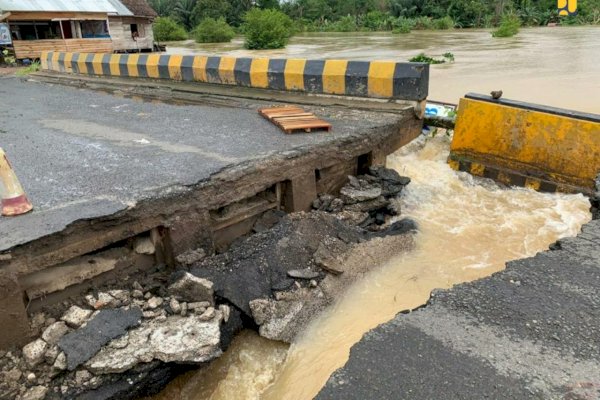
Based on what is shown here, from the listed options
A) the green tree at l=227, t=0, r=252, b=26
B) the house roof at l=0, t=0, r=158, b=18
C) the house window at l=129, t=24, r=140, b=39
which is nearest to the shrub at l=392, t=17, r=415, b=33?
the green tree at l=227, t=0, r=252, b=26

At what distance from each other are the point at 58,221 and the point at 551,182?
4.89m

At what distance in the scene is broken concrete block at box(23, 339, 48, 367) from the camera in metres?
2.69

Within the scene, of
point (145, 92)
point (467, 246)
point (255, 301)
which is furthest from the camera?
point (145, 92)

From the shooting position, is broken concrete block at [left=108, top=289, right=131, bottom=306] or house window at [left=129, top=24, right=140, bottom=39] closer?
broken concrete block at [left=108, top=289, right=131, bottom=306]

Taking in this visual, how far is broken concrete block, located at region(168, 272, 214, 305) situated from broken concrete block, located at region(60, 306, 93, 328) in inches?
22.5

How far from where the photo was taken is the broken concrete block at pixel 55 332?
2795mm

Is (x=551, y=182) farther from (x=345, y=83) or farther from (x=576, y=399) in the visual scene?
(x=576, y=399)

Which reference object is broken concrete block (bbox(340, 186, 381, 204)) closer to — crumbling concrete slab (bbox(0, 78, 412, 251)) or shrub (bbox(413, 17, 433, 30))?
crumbling concrete slab (bbox(0, 78, 412, 251))

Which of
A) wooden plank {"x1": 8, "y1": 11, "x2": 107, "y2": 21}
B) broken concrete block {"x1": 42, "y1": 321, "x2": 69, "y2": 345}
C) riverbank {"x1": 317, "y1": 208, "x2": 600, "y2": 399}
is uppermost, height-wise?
wooden plank {"x1": 8, "y1": 11, "x2": 107, "y2": 21}

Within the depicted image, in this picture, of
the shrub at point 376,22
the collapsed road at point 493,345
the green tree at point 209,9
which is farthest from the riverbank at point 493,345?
the green tree at point 209,9

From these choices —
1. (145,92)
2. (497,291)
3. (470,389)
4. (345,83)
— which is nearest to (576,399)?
(470,389)

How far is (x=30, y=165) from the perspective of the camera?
430 cm

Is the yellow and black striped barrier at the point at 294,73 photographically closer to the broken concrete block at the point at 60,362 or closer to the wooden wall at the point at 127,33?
the broken concrete block at the point at 60,362

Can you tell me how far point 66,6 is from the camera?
79.0 ft
